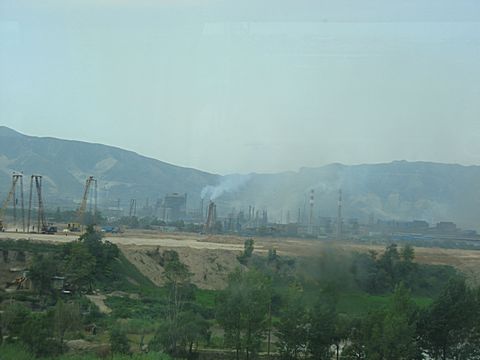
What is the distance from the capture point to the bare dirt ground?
429 inches

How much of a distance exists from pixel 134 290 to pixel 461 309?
17.6 ft

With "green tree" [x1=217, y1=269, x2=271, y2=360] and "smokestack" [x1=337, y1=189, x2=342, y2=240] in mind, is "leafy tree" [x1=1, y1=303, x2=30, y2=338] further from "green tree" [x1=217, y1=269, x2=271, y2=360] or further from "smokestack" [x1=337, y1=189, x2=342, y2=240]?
"smokestack" [x1=337, y1=189, x2=342, y2=240]

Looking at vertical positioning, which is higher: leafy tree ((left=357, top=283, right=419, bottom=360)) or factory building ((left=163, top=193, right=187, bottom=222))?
factory building ((left=163, top=193, right=187, bottom=222))

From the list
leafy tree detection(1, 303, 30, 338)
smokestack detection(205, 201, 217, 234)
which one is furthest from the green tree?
smokestack detection(205, 201, 217, 234)

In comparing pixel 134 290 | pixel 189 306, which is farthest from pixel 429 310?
pixel 134 290

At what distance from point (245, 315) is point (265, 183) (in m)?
7.41

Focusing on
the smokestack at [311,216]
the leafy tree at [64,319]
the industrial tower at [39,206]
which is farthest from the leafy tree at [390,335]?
the industrial tower at [39,206]

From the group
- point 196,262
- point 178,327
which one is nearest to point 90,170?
point 196,262

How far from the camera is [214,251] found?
547 inches

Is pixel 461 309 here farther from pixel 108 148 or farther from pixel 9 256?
pixel 108 148

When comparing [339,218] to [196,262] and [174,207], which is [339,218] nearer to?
[196,262]

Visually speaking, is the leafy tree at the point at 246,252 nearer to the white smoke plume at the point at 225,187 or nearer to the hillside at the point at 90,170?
the white smoke plume at the point at 225,187

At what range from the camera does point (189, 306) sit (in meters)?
9.94

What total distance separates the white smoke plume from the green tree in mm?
5637
